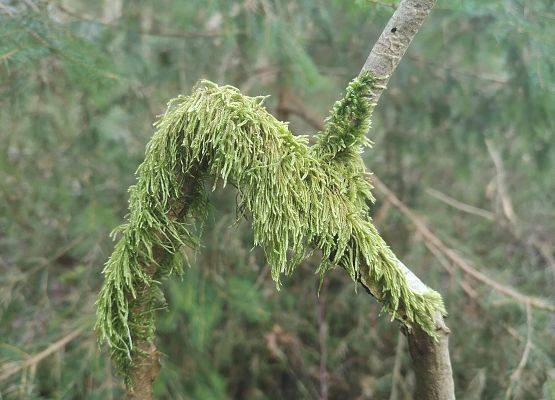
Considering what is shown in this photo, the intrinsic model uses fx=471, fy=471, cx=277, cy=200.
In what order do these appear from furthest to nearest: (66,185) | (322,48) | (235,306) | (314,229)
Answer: (322,48) → (66,185) → (235,306) → (314,229)

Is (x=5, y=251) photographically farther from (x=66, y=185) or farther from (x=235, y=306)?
(x=235, y=306)

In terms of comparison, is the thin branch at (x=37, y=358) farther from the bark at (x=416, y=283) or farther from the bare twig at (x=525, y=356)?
the bare twig at (x=525, y=356)

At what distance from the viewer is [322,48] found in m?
3.37

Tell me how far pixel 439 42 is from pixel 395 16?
6.72ft

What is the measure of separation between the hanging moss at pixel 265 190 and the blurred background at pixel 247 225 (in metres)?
1.02

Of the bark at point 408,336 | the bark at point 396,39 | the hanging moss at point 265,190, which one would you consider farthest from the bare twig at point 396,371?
the bark at point 396,39

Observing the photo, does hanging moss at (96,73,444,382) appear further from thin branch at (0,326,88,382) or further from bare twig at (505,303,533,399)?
bare twig at (505,303,533,399)

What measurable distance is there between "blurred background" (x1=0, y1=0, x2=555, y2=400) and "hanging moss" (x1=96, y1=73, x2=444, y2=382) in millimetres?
1022

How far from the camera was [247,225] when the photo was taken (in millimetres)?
3049

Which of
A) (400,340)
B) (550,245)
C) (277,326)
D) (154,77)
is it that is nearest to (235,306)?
(277,326)

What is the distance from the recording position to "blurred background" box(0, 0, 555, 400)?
2.39m

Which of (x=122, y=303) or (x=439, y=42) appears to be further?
(x=439, y=42)

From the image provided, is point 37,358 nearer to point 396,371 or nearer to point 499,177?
point 396,371

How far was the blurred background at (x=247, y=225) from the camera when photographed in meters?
2.39
